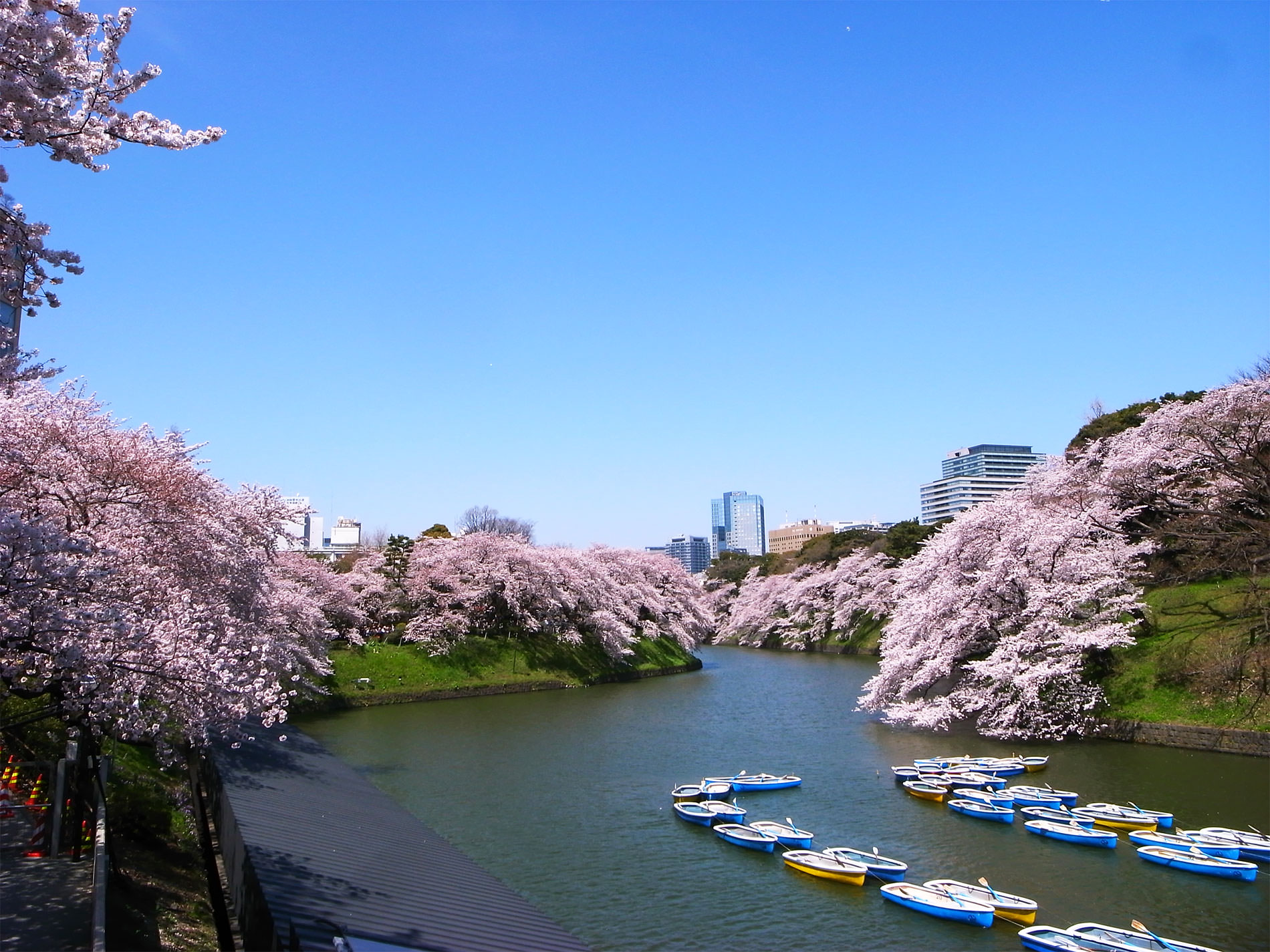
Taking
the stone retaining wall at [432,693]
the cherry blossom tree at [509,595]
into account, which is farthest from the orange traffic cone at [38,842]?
the cherry blossom tree at [509,595]

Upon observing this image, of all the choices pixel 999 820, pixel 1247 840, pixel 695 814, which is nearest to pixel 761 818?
pixel 695 814

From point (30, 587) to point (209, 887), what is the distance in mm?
6873

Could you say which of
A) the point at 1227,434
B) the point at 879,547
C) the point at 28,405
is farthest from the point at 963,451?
the point at 28,405

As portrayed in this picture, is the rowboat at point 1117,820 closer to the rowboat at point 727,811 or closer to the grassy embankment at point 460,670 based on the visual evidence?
the rowboat at point 727,811

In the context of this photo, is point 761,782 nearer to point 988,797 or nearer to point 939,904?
point 988,797

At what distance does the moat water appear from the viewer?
1276 centimetres

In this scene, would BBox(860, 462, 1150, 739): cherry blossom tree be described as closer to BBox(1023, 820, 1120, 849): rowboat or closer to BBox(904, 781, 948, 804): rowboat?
BBox(904, 781, 948, 804): rowboat

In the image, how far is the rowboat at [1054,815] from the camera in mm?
16719

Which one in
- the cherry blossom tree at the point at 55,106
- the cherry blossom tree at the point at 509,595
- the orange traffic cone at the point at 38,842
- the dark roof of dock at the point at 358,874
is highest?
the cherry blossom tree at the point at 55,106

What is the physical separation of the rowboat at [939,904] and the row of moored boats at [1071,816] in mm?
4563

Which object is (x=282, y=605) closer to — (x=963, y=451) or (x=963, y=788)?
(x=963, y=788)

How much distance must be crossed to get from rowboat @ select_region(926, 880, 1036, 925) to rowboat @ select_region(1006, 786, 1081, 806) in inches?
221

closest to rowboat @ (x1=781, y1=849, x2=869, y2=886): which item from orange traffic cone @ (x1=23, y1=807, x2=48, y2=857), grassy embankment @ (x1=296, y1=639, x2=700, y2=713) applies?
orange traffic cone @ (x1=23, y1=807, x2=48, y2=857)

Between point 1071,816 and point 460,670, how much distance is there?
2761 cm
